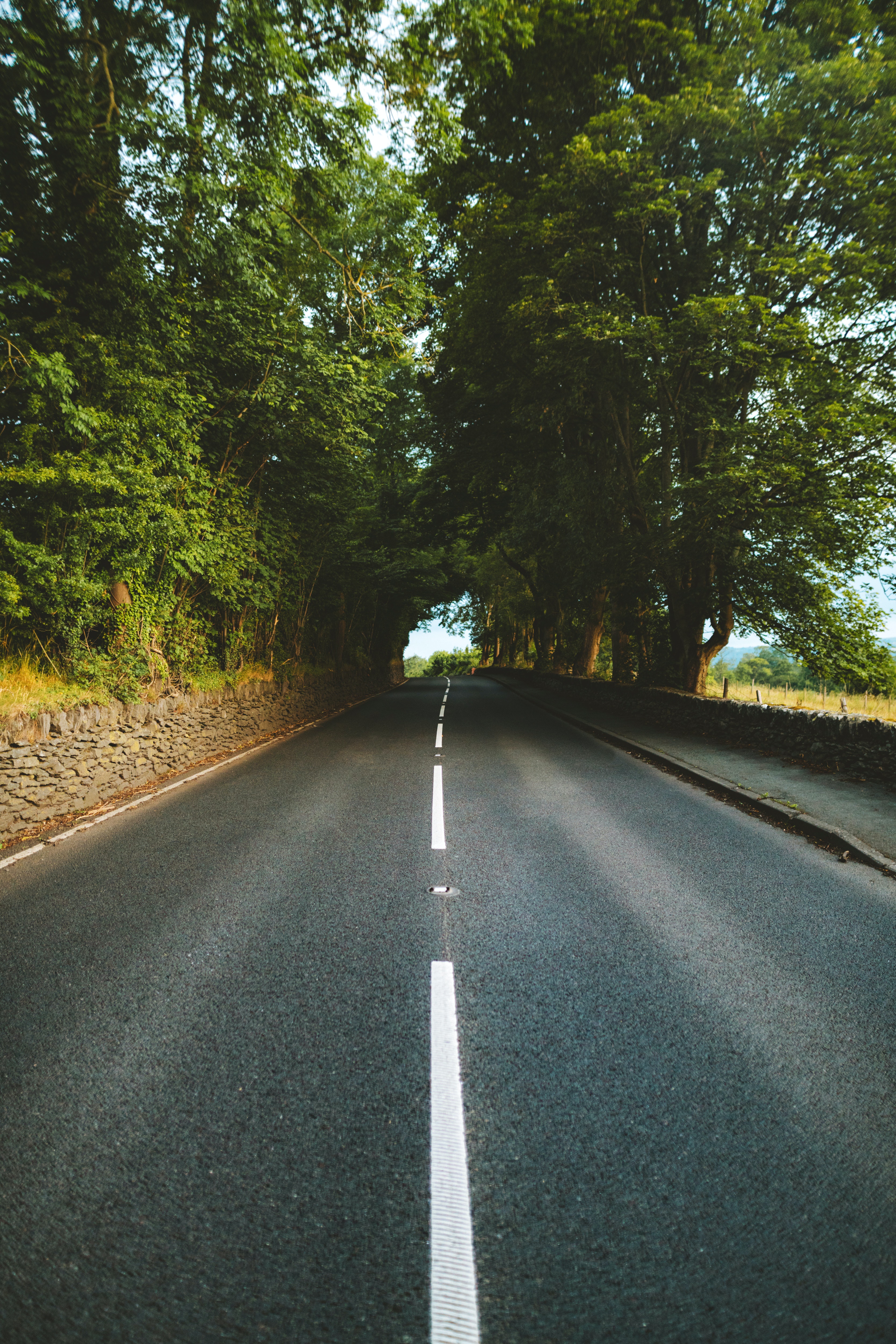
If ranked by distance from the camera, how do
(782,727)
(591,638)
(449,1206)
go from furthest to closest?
1. (591,638)
2. (782,727)
3. (449,1206)

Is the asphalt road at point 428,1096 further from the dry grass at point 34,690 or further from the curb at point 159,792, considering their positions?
the dry grass at point 34,690

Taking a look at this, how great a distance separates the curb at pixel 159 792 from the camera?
5633 millimetres

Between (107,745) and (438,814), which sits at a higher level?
(107,745)

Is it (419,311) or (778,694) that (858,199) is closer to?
(419,311)

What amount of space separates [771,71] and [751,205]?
1822 millimetres

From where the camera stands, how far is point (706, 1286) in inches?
69.0

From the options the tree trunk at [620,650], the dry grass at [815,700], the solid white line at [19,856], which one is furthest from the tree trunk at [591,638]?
the solid white line at [19,856]

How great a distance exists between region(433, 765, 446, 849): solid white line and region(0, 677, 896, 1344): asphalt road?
66cm

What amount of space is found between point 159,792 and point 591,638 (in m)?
19.2

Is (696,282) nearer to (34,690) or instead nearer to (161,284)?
(161,284)

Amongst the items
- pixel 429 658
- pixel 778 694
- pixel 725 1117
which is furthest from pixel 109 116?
pixel 429 658

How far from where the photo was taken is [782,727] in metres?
9.53

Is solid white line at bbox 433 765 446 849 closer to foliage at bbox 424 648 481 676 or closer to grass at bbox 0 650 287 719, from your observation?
grass at bbox 0 650 287 719

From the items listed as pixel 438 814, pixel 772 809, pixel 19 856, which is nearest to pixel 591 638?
pixel 772 809
